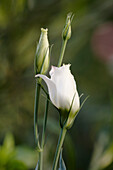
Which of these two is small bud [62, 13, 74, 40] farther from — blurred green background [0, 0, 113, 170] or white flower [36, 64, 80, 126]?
blurred green background [0, 0, 113, 170]

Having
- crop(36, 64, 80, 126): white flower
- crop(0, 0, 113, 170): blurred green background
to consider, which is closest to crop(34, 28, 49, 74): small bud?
crop(36, 64, 80, 126): white flower

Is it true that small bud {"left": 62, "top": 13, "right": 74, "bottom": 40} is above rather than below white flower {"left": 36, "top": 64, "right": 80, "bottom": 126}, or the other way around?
above

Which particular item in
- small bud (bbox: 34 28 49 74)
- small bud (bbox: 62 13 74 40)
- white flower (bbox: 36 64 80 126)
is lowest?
white flower (bbox: 36 64 80 126)

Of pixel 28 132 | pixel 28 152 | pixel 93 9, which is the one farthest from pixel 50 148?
pixel 93 9

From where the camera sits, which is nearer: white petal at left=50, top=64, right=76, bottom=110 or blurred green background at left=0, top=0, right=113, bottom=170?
white petal at left=50, top=64, right=76, bottom=110

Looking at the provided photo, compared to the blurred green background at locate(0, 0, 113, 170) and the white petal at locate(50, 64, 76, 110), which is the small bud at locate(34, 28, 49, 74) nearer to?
the white petal at locate(50, 64, 76, 110)

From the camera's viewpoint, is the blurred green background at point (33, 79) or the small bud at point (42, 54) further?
the blurred green background at point (33, 79)

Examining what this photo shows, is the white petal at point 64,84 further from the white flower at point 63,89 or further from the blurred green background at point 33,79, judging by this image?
the blurred green background at point 33,79

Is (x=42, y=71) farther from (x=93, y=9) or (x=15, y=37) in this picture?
(x=93, y=9)

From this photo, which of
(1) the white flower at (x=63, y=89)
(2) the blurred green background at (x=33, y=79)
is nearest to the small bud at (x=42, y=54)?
(1) the white flower at (x=63, y=89)
